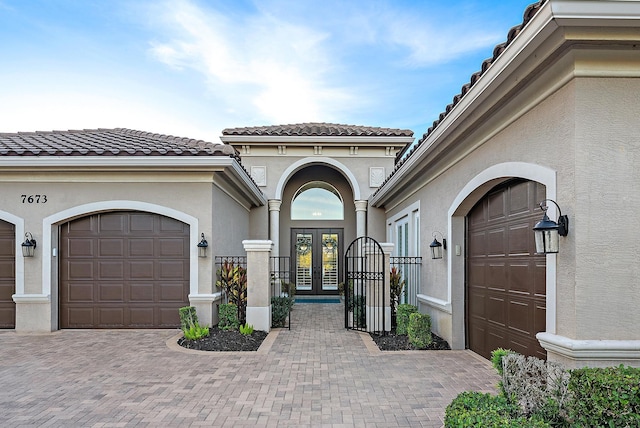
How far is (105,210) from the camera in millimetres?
9328

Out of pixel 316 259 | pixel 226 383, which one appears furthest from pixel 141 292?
pixel 316 259

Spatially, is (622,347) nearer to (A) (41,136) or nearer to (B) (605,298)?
(B) (605,298)

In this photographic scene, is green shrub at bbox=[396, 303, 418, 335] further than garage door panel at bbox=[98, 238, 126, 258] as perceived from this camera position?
No

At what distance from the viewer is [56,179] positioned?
30.3ft

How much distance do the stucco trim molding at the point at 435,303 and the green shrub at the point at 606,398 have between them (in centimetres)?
434

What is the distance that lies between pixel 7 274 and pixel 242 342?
225 inches

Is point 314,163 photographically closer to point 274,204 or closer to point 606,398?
point 274,204

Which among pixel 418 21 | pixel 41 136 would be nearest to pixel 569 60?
pixel 418 21

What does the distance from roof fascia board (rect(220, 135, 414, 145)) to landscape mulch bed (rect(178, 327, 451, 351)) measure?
830 cm

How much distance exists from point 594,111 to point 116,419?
19.0 ft

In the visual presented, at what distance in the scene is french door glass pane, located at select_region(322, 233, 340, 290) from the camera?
17781mm

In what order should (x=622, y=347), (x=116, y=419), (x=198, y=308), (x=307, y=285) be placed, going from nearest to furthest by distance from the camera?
(x=622, y=347)
(x=116, y=419)
(x=198, y=308)
(x=307, y=285)

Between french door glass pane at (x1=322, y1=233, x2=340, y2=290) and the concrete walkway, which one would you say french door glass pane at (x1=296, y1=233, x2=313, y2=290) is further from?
the concrete walkway

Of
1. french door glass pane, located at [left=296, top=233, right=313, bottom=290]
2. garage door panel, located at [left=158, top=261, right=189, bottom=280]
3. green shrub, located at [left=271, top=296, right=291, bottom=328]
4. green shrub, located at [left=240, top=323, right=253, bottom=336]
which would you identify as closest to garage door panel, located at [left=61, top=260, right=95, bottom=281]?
garage door panel, located at [left=158, top=261, right=189, bottom=280]
